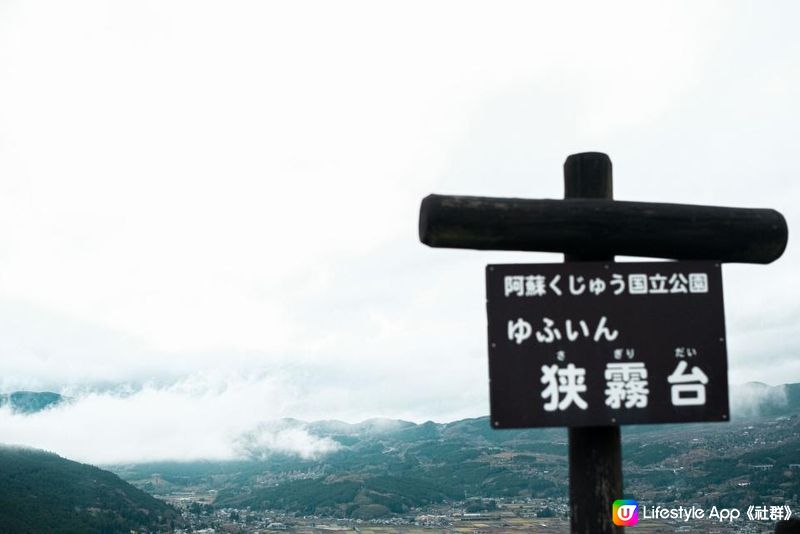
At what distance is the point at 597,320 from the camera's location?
20.4 ft

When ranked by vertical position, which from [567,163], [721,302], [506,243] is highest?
[567,163]

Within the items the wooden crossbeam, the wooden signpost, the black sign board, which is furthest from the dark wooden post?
the wooden crossbeam

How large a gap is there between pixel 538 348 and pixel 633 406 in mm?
973

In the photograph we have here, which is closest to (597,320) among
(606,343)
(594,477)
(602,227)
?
(606,343)

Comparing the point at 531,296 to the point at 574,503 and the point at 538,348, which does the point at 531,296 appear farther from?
the point at 574,503

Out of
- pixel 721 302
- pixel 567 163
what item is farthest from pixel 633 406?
pixel 567 163

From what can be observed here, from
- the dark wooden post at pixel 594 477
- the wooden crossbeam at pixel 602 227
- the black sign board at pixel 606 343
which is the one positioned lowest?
the dark wooden post at pixel 594 477

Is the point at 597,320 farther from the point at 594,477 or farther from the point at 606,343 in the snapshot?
the point at 594,477

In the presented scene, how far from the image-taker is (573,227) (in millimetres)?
6465

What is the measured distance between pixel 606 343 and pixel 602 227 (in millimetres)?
A: 1093

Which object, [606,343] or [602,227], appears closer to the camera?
[606,343]

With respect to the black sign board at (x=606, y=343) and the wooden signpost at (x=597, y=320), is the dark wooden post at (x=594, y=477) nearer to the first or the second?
the wooden signpost at (x=597, y=320)

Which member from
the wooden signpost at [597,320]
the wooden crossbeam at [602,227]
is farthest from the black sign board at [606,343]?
the wooden crossbeam at [602,227]

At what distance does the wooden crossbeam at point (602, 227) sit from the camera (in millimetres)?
6336
